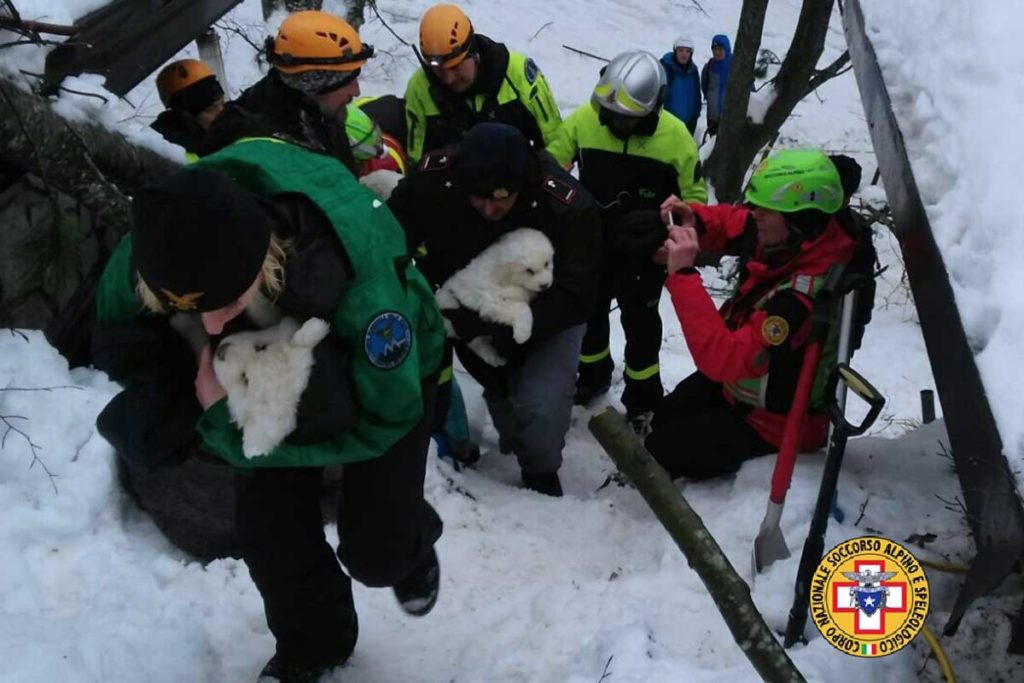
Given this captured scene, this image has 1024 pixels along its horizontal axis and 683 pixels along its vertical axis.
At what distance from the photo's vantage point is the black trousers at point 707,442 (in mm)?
3982

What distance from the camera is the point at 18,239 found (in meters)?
3.97

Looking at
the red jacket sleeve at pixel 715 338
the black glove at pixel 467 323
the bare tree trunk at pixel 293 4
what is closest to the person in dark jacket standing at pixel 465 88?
the black glove at pixel 467 323

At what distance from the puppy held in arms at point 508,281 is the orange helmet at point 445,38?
4.31 ft

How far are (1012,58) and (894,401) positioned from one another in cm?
573

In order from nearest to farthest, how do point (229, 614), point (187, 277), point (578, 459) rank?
point (187, 277) → point (229, 614) → point (578, 459)

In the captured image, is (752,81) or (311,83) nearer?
(311,83)

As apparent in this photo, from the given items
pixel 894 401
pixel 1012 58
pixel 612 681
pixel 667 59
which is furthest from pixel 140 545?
pixel 667 59

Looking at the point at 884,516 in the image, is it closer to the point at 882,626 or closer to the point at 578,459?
the point at 882,626

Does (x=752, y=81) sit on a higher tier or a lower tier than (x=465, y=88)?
lower

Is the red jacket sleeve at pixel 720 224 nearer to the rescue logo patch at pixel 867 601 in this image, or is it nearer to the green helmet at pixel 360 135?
the green helmet at pixel 360 135

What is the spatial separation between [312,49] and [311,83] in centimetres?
15

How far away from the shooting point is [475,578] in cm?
372

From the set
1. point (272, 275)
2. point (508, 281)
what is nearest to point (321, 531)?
point (272, 275)

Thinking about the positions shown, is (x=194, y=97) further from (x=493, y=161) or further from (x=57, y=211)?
(x=493, y=161)
